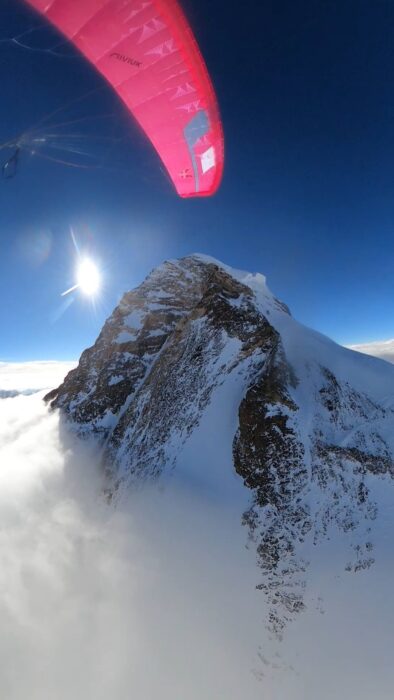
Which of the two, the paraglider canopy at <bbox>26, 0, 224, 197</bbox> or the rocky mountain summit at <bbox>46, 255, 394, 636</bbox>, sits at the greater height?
the paraglider canopy at <bbox>26, 0, 224, 197</bbox>

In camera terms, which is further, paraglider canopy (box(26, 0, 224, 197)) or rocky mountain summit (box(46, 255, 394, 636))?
rocky mountain summit (box(46, 255, 394, 636))

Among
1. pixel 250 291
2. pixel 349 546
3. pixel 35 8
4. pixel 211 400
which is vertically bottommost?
pixel 349 546

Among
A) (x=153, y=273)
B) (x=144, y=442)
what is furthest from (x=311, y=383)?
(x=153, y=273)

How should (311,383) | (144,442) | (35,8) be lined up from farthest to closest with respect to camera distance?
(144,442) → (311,383) → (35,8)

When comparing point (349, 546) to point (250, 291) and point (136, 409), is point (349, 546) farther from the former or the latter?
point (136, 409)

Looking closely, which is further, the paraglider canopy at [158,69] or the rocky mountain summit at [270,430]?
the rocky mountain summit at [270,430]

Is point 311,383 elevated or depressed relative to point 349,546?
elevated
